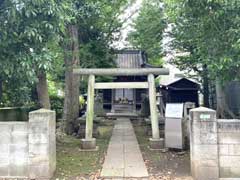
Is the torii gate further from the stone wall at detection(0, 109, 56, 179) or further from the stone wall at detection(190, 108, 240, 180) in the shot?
the stone wall at detection(190, 108, 240, 180)

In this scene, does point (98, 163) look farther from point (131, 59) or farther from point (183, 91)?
point (131, 59)

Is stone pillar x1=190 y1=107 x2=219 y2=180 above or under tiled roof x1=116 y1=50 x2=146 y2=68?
under

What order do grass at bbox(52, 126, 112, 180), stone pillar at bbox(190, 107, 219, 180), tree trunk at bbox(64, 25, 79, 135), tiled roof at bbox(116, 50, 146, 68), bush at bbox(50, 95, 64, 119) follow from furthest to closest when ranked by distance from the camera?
1. tiled roof at bbox(116, 50, 146, 68)
2. bush at bbox(50, 95, 64, 119)
3. tree trunk at bbox(64, 25, 79, 135)
4. grass at bbox(52, 126, 112, 180)
5. stone pillar at bbox(190, 107, 219, 180)

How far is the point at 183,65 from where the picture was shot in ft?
64.1

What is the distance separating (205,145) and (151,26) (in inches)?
532

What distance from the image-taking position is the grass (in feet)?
23.8

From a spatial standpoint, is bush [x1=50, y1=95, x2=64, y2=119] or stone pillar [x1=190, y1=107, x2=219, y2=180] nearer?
stone pillar [x1=190, y1=107, x2=219, y2=180]

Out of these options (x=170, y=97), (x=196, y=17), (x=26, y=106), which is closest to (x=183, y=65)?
(x=170, y=97)

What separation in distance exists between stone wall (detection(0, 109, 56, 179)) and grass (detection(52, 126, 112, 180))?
18.9 inches

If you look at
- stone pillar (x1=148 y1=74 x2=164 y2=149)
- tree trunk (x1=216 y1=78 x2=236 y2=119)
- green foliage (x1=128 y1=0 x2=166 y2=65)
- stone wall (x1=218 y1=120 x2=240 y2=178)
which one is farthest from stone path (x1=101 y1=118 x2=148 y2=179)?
green foliage (x1=128 y1=0 x2=166 y2=65)

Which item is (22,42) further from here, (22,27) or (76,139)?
(76,139)

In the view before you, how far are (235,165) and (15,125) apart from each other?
4336 mm

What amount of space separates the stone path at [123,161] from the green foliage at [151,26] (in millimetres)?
9010

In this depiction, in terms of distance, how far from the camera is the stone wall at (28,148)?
21.6 ft
